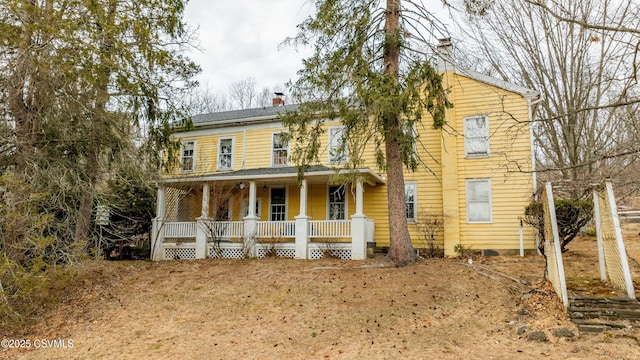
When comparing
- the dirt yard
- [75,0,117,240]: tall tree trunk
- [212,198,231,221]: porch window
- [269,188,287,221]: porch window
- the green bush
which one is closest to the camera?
the dirt yard

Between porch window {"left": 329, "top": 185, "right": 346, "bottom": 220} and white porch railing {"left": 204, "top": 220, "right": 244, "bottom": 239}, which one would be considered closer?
white porch railing {"left": 204, "top": 220, "right": 244, "bottom": 239}

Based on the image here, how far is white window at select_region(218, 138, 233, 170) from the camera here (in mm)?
16516

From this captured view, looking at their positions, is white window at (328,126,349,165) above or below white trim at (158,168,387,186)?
above

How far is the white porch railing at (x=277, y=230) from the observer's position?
1323 cm

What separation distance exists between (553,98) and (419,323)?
15622mm

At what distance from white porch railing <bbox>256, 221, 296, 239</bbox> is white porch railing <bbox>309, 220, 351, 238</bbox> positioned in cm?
70

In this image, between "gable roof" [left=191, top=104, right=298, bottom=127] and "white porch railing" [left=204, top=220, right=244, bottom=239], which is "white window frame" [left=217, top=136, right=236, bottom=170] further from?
"white porch railing" [left=204, top=220, right=244, bottom=239]

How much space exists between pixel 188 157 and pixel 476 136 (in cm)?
1193

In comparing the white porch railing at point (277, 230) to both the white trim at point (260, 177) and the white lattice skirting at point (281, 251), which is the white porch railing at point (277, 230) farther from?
the white trim at point (260, 177)

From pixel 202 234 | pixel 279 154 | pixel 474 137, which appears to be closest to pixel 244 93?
pixel 279 154

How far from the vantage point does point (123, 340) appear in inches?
281

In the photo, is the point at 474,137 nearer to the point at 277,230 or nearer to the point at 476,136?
the point at 476,136

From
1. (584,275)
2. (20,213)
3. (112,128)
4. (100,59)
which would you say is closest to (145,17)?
(100,59)

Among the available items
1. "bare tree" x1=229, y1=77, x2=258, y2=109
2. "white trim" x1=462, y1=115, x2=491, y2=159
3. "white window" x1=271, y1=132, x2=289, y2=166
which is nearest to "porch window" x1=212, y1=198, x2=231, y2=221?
"white window" x1=271, y1=132, x2=289, y2=166
